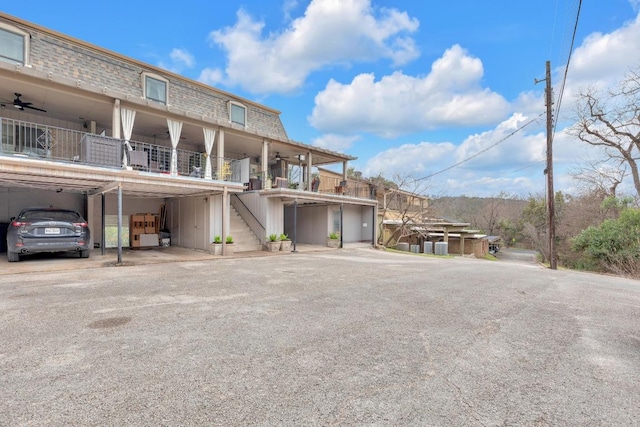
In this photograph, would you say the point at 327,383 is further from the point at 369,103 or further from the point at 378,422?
the point at 369,103

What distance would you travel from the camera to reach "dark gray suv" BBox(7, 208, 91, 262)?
819 cm

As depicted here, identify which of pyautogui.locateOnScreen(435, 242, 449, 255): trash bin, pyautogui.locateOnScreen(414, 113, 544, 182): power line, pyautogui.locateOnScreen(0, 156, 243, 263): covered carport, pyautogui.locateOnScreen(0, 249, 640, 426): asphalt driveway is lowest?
pyautogui.locateOnScreen(435, 242, 449, 255): trash bin

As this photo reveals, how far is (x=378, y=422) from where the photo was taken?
2.02m

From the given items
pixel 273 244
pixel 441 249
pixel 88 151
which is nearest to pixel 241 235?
pixel 273 244

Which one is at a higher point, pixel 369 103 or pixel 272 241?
pixel 369 103

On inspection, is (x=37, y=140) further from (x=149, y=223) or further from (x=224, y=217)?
(x=224, y=217)

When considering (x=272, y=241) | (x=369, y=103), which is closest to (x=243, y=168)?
(x=272, y=241)

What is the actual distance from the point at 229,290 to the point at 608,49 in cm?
1534

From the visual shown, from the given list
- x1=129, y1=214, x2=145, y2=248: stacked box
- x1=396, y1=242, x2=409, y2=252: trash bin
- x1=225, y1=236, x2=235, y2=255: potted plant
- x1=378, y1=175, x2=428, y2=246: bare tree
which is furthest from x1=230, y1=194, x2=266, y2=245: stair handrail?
x1=396, y1=242, x2=409, y2=252: trash bin

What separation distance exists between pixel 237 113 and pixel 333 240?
8.49 m

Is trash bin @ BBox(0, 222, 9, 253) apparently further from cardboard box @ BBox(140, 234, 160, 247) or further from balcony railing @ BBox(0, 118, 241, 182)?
cardboard box @ BBox(140, 234, 160, 247)

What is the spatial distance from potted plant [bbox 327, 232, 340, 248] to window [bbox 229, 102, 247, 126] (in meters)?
7.67

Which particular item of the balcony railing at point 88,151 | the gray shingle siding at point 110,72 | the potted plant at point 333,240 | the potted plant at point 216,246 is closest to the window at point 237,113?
the gray shingle siding at point 110,72

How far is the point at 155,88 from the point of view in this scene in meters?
13.1
